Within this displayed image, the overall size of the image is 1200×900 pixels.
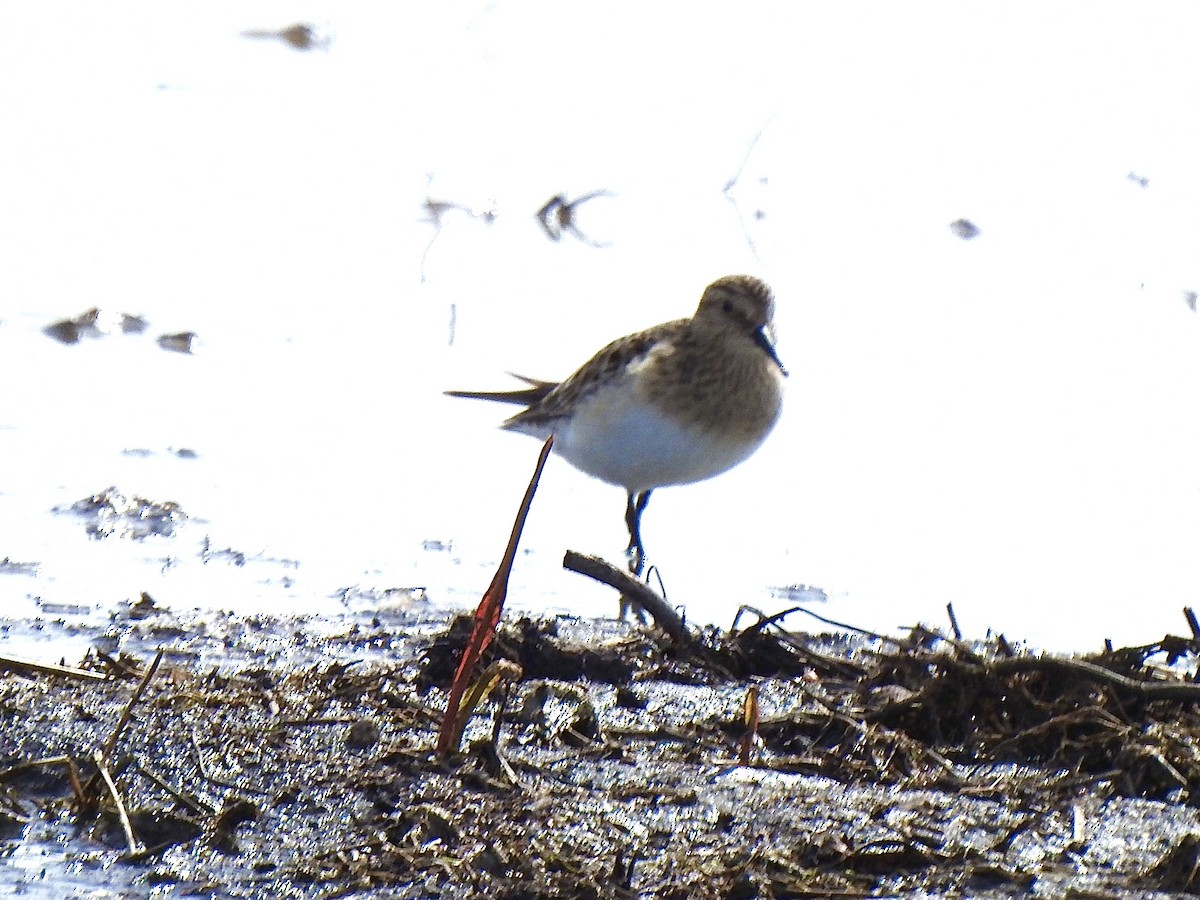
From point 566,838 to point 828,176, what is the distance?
7962mm

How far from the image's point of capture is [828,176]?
1102cm

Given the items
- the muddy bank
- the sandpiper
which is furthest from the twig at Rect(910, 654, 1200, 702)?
the sandpiper

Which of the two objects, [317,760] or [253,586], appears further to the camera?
[253,586]

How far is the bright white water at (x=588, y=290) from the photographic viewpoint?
6.16 meters

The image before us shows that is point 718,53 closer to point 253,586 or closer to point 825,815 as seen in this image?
point 253,586

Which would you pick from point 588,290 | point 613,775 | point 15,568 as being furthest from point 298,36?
point 613,775

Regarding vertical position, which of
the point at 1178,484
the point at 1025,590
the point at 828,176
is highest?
the point at 828,176

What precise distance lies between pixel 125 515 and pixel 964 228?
5484 millimetres

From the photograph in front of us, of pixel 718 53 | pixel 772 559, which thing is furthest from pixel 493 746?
pixel 718 53

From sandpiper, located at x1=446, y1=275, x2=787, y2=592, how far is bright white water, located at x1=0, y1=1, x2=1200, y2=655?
0.77 feet

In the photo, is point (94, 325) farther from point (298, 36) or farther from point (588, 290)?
point (298, 36)

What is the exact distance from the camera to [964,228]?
10.2m

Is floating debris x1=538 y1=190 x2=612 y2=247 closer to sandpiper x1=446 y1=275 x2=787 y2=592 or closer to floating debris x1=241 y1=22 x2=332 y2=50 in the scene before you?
sandpiper x1=446 y1=275 x2=787 y2=592

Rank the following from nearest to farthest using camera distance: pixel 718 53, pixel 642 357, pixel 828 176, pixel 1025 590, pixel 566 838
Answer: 1. pixel 566 838
2. pixel 1025 590
3. pixel 642 357
4. pixel 828 176
5. pixel 718 53
